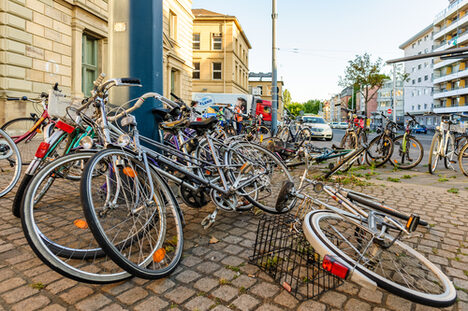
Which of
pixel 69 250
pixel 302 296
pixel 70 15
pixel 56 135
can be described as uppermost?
pixel 70 15

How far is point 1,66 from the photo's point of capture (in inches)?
375

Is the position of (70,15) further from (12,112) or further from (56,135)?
(56,135)

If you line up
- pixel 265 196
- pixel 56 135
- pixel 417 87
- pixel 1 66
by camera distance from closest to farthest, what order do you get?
pixel 56 135, pixel 265 196, pixel 1 66, pixel 417 87

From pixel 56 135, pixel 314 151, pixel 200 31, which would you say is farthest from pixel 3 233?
pixel 200 31

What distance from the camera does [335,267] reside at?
172 cm

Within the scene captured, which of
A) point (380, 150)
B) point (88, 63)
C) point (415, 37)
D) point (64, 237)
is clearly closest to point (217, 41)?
point (88, 63)

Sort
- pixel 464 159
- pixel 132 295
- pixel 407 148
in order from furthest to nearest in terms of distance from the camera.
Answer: pixel 407 148 < pixel 464 159 < pixel 132 295

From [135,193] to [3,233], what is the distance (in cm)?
160

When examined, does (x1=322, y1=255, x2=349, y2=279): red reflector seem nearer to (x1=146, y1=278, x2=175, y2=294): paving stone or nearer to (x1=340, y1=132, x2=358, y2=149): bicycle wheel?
(x1=146, y1=278, x2=175, y2=294): paving stone

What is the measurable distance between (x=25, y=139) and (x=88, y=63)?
9.71 meters

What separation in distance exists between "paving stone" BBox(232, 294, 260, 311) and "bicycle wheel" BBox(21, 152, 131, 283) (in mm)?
736

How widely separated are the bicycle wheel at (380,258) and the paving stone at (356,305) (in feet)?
0.71

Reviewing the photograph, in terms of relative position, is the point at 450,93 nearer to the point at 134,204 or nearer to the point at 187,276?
the point at 187,276

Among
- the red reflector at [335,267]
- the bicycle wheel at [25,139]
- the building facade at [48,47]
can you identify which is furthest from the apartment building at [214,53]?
the red reflector at [335,267]
